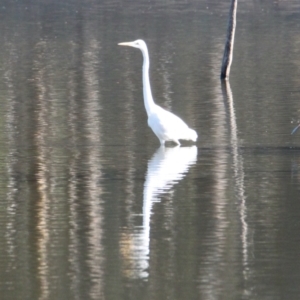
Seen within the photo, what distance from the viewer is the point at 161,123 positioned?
47.1ft

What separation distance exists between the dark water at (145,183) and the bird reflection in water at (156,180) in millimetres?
24

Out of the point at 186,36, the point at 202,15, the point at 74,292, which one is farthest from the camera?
the point at 202,15

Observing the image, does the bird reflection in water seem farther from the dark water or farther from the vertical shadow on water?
the vertical shadow on water

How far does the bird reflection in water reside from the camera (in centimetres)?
849

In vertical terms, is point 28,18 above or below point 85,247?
above

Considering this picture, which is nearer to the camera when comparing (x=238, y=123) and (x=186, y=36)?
(x=238, y=123)

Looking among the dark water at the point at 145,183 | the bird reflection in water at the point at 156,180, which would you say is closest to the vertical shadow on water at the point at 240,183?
the dark water at the point at 145,183

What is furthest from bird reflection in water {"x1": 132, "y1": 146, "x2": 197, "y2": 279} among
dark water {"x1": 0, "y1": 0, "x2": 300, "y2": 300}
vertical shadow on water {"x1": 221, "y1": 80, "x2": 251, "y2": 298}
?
vertical shadow on water {"x1": 221, "y1": 80, "x2": 251, "y2": 298}

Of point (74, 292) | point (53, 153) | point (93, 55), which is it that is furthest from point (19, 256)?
point (93, 55)

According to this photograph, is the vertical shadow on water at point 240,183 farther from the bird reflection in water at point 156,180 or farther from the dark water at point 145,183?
the bird reflection in water at point 156,180

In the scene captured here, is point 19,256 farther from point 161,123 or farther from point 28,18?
point 28,18

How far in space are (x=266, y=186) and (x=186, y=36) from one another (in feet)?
85.7

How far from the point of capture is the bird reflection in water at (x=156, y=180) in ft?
27.9

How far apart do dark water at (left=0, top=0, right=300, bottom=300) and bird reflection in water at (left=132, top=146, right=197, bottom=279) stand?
0.9 inches
